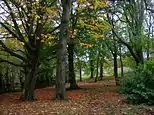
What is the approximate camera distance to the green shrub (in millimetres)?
15047

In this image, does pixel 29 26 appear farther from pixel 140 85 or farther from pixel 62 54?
pixel 140 85

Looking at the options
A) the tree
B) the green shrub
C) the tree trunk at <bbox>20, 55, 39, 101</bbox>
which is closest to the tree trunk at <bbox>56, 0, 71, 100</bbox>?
the tree

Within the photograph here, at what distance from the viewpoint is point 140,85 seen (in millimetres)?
15398

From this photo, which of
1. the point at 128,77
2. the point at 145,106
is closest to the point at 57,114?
the point at 145,106

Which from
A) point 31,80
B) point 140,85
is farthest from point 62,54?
point 140,85

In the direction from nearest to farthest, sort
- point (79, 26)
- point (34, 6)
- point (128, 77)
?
point (128, 77) → point (34, 6) → point (79, 26)

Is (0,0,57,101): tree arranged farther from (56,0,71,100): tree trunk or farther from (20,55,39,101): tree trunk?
(56,0,71,100): tree trunk

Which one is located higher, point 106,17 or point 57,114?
point 106,17

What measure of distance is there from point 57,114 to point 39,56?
8254mm

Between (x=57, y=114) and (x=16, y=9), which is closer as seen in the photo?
(x=57, y=114)

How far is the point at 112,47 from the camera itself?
1296 inches

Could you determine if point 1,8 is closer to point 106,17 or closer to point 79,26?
point 79,26

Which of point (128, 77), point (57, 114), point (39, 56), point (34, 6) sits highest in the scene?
point (34, 6)

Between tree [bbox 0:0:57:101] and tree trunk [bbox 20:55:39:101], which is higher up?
tree [bbox 0:0:57:101]
